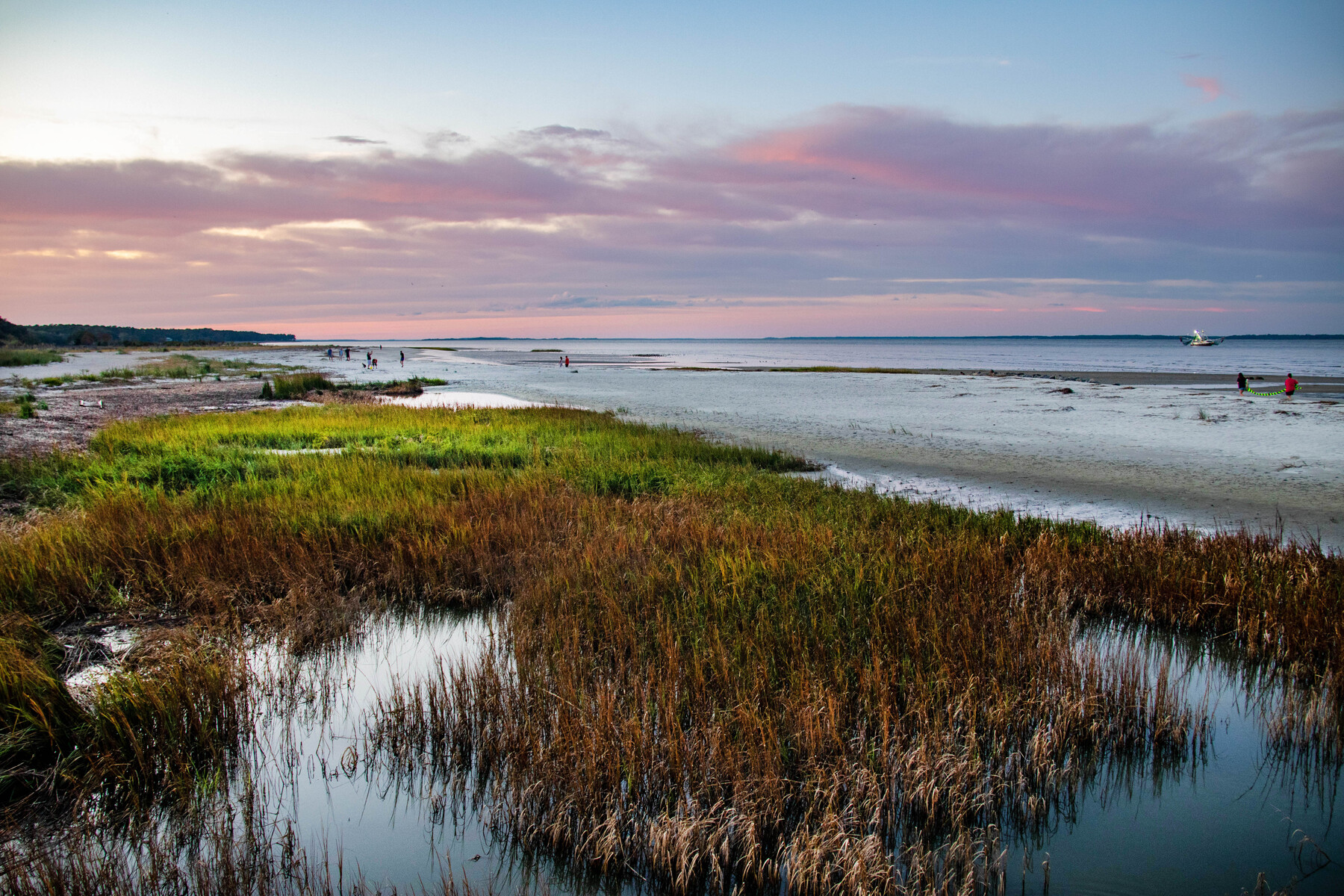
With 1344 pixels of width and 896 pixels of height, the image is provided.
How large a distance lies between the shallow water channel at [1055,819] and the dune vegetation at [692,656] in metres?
0.14

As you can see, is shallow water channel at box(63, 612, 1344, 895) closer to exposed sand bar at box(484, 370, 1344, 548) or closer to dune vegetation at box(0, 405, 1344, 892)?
dune vegetation at box(0, 405, 1344, 892)

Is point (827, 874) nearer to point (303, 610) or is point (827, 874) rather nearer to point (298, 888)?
point (298, 888)

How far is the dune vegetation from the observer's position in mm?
4023

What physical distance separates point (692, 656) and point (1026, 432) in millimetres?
20626

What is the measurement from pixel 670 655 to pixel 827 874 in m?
2.04

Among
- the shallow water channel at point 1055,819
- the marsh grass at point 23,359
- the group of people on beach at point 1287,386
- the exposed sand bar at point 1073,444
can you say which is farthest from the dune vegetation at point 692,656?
the marsh grass at point 23,359

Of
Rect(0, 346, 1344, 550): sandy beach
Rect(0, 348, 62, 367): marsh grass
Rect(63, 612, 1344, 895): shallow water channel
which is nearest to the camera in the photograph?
Rect(63, 612, 1344, 895): shallow water channel

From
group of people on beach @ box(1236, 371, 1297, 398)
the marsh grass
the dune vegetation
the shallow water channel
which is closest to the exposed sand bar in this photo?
group of people on beach @ box(1236, 371, 1297, 398)

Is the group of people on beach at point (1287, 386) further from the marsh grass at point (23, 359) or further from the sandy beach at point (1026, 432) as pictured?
the marsh grass at point (23, 359)

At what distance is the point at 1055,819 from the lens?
13.7 feet

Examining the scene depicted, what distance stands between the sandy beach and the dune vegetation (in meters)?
3.62

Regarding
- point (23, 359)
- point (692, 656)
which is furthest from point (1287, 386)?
point (23, 359)

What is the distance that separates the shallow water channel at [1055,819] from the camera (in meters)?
3.75

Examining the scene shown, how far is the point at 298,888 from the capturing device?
354 centimetres
